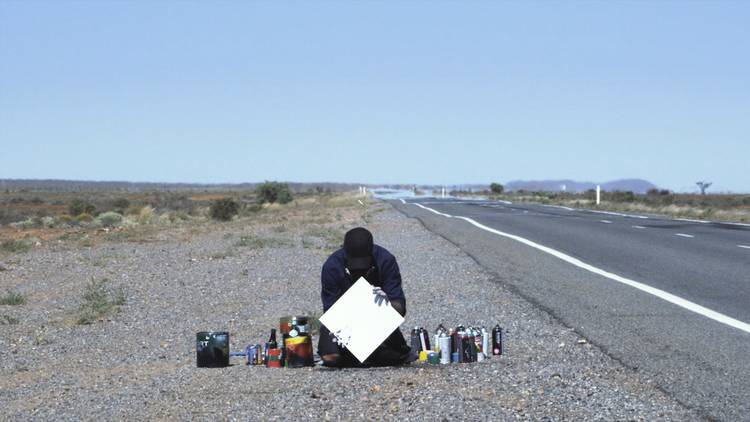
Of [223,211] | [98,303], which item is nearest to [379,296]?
[98,303]

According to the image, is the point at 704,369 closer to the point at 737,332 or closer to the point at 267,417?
the point at 737,332

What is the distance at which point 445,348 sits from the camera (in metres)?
9.30

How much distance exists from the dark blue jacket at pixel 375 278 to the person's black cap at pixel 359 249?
0.43ft

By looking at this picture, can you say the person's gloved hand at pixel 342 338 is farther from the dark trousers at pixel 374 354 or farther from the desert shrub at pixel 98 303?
the desert shrub at pixel 98 303

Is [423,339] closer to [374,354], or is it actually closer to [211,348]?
[374,354]

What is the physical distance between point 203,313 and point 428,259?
723 cm

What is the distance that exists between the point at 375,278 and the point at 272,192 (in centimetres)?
8101

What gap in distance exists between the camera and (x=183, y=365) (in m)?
9.91

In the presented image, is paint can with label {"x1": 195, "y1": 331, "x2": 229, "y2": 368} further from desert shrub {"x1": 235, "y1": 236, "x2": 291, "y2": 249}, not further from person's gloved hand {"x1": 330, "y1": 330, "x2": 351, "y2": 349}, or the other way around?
desert shrub {"x1": 235, "y1": 236, "x2": 291, "y2": 249}

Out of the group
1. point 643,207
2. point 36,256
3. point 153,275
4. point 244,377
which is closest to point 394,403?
point 244,377

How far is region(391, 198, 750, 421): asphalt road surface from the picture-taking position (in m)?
8.65

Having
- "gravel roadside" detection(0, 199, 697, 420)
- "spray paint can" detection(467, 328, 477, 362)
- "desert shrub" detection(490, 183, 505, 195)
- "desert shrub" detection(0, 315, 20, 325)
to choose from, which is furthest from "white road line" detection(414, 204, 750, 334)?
"desert shrub" detection(490, 183, 505, 195)

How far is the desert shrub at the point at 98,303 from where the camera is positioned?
14078 millimetres

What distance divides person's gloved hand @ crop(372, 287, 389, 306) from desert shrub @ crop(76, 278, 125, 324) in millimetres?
5999
